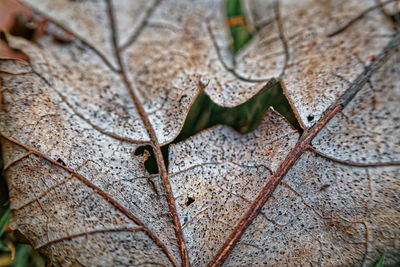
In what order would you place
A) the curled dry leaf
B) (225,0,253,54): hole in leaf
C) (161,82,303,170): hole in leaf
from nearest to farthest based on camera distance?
the curled dry leaf
(161,82,303,170): hole in leaf
(225,0,253,54): hole in leaf

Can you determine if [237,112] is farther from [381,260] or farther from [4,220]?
[4,220]

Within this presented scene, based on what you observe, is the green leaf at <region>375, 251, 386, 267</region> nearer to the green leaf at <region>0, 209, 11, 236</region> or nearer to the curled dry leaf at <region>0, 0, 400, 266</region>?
the curled dry leaf at <region>0, 0, 400, 266</region>

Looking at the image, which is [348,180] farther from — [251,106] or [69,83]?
[69,83]

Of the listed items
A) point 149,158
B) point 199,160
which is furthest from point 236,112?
point 149,158

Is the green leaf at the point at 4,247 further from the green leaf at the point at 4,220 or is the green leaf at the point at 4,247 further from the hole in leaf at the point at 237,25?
the hole in leaf at the point at 237,25

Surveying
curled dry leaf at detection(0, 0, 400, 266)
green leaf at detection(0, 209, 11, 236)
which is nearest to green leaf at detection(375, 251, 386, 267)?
curled dry leaf at detection(0, 0, 400, 266)
